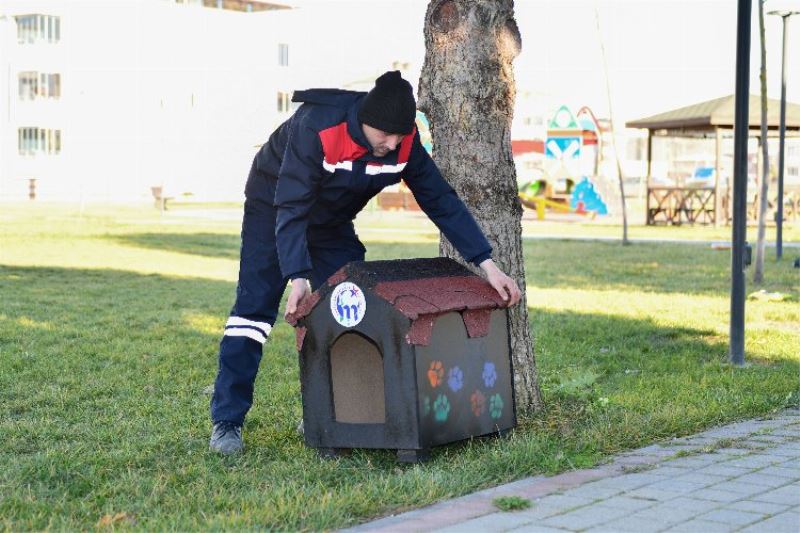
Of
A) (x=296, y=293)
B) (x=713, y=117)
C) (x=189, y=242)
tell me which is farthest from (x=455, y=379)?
(x=713, y=117)

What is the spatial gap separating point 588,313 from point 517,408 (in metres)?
5.09

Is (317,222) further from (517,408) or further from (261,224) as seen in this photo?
(517,408)

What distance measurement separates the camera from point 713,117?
88.4 feet

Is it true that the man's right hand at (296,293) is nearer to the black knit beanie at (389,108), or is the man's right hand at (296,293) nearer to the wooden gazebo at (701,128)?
the black knit beanie at (389,108)

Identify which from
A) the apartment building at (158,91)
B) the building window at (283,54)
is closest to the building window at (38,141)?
the apartment building at (158,91)

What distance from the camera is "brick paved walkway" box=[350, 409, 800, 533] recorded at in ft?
13.6

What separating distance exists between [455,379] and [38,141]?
62423 mm

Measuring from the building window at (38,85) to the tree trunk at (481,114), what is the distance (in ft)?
198

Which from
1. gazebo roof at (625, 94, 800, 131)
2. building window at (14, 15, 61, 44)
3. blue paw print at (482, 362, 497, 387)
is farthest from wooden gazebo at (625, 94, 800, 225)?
building window at (14, 15, 61, 44)

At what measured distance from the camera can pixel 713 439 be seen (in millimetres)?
5699

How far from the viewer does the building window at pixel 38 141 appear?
210ft

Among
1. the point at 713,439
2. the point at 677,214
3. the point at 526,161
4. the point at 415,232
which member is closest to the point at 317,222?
the point at 713,439

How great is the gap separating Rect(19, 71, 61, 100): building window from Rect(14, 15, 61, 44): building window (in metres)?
1.75

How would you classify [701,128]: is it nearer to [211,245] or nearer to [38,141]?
[211,245]
